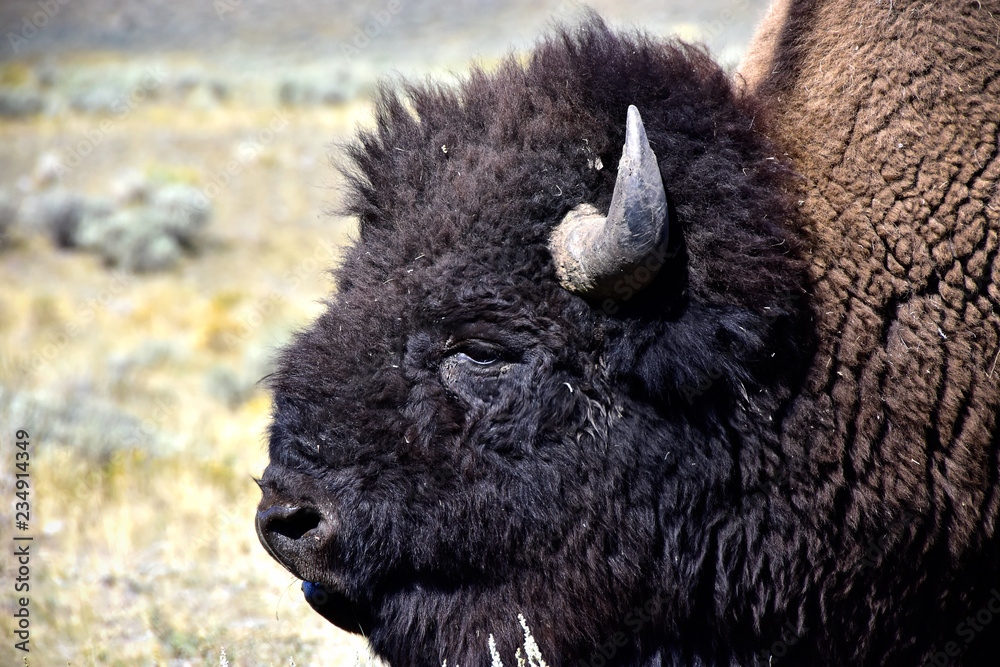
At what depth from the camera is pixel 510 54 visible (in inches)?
124

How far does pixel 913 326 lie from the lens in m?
2.68

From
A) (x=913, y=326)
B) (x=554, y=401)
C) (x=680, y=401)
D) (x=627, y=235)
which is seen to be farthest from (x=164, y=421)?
(x=913, y=326)

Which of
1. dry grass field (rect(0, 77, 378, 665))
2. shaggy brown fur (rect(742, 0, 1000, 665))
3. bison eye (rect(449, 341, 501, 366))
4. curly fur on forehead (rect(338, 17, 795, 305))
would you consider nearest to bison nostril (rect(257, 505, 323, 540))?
bison eye (rect(449, 341, 501, 366))

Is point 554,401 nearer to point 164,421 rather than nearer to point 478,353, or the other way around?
point 478,353

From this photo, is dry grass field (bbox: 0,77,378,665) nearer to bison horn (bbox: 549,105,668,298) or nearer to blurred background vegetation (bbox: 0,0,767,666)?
blurred background vegetation (bbox: 0,0,767,666)

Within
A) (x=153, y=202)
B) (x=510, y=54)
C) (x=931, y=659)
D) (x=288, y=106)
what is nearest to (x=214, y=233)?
(x=153, y=202)

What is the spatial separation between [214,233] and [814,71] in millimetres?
14854

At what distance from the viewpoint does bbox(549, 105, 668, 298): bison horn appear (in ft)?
7.84

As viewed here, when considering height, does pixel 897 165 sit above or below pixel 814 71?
below

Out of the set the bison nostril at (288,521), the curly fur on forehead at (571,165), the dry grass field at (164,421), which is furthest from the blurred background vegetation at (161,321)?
the bison nostril at (288,521)

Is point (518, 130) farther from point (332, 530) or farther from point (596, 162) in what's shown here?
point (332, 530)

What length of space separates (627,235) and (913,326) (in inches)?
40.1

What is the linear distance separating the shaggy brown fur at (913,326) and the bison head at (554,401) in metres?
0.18

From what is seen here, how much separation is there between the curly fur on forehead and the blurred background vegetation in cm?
36
